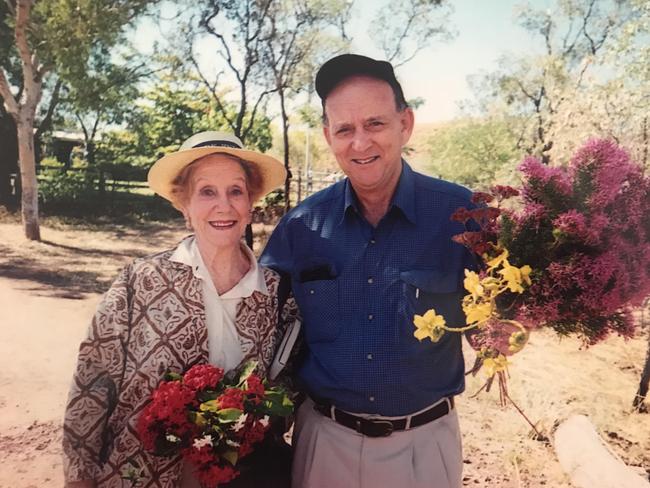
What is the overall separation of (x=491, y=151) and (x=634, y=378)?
21735 mm

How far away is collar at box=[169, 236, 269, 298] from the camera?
2.09 meters

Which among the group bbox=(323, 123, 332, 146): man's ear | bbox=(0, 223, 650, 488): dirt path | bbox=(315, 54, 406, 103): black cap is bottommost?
bbox=(0, 223, 650, 488): dirt path

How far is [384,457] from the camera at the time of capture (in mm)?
2080

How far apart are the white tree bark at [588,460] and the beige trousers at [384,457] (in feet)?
7.12

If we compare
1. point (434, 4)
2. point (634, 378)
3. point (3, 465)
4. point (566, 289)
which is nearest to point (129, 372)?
point (566, 289)

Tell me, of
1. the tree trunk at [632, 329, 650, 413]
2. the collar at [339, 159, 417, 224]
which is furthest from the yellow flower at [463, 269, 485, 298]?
the tree trunk at [632, 329, 650, 413]

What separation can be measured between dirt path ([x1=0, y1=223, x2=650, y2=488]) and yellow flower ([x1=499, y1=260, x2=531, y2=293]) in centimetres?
91

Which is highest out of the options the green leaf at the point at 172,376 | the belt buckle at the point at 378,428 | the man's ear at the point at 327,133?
the man's ear at the point at 327,133

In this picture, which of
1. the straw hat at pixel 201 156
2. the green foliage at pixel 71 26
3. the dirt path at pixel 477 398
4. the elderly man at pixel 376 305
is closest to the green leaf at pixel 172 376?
the elderly man at pixel 376 305

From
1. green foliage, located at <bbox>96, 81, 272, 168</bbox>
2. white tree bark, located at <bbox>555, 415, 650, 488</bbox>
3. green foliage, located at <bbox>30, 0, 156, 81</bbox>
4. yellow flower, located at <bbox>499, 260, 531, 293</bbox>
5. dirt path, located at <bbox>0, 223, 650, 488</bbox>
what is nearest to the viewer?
yellow flower, located at <bbox>499, 260, 531, 293</bbox>

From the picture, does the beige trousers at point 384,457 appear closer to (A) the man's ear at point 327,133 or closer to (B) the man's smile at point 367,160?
(B) the man's smile at point 367,160

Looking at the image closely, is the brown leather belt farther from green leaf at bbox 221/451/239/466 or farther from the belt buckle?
green leaf at bbox 221/451/239/466

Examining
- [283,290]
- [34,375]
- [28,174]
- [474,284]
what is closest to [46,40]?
[28,174]

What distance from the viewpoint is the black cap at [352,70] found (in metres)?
2.16
